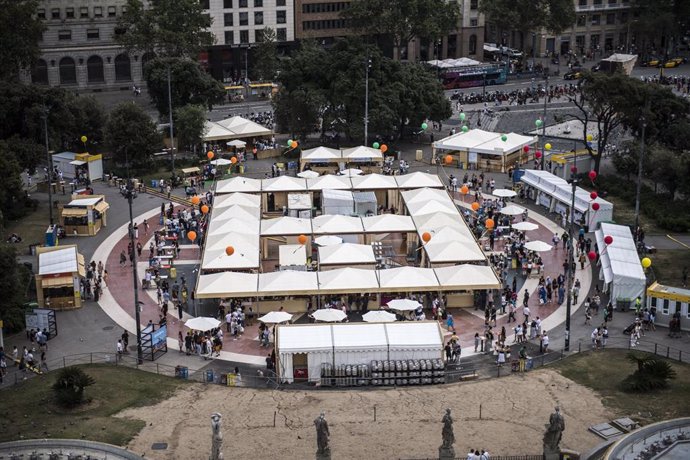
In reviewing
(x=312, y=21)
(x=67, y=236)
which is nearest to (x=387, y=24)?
(x=312, y=21)

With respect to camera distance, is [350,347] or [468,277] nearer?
[350,347]

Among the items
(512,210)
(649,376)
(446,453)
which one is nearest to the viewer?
(446,453)

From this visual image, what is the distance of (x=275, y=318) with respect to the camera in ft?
177

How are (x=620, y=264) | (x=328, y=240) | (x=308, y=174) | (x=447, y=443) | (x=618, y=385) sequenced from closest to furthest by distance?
(x=447, y=443) < (x=618, y=385) < (x=620, y=264) < (x=328, y=240) < (x=308, y=174)

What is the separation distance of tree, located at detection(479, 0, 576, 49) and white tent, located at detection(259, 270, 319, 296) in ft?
234

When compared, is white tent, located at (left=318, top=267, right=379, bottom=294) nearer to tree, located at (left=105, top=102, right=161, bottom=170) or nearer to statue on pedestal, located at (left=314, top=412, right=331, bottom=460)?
statue on pedestal, located at (left=314, top=412, right=331, bottom=460)

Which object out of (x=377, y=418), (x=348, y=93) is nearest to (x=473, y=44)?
(x=348, y=93)

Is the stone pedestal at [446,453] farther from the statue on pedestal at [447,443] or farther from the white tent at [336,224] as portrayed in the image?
the white tent at [336,224]

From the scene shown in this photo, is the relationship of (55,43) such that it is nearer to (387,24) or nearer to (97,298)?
(387,24)

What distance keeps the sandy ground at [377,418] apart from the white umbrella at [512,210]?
75.0 feet

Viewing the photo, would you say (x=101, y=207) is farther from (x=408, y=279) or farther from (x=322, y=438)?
(x=322, y=438)

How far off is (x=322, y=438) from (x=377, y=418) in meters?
6.48

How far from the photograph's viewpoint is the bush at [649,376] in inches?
1804

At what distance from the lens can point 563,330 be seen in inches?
2178
